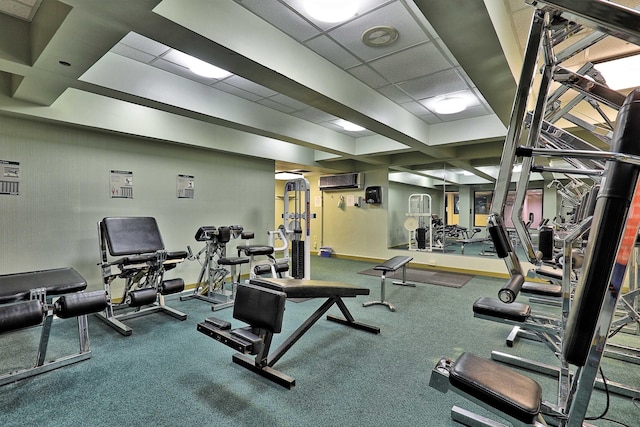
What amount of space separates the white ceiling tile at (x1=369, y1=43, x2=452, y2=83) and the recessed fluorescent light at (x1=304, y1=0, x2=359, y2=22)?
0.77 metres

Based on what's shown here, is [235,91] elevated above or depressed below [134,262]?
above

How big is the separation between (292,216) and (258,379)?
10.4 ft

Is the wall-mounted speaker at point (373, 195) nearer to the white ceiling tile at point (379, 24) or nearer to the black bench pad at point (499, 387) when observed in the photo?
the white ceiling tile at point (379, 24)

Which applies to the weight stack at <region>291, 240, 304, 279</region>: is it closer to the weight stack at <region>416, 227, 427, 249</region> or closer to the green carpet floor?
the green carpet floor

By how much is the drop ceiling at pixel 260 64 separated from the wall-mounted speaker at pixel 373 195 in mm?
2529

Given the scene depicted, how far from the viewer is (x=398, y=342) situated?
2.74m

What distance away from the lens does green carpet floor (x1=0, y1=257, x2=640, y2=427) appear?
1.76 m

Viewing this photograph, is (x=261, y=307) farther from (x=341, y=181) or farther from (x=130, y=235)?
(x=341, y=181)

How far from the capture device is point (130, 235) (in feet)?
11.5

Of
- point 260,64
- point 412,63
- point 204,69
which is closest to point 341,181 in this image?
point 412,63

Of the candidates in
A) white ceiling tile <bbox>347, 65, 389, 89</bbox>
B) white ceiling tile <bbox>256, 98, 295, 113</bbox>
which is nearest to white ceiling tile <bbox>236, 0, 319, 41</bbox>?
white ceiling tile <bbox>347, 65, 389, 89</bbox>

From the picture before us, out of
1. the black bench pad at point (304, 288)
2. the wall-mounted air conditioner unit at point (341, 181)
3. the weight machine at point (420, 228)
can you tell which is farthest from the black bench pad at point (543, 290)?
the wall-mounted air conditioner unit at point (341, 181)

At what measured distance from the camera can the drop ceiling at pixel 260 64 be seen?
5.96 ft

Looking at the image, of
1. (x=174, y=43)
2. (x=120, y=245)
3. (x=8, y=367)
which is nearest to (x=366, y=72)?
(x=174, y=43)
